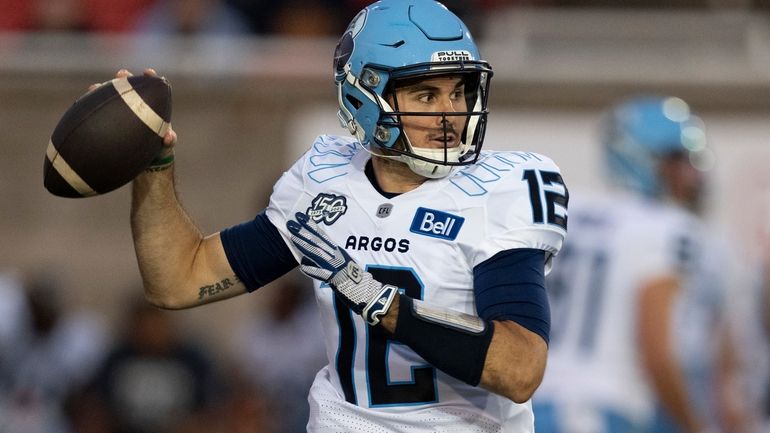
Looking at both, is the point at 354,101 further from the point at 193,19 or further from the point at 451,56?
the point at 193,19

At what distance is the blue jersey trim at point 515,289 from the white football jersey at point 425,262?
3 cm

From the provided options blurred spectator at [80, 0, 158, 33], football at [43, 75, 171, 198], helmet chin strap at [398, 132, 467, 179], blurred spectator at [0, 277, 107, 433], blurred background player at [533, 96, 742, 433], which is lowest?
blurred spectator at [0, 277, 107, 433]

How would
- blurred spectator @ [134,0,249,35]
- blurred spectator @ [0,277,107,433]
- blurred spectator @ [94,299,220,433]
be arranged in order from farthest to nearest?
blurred spectator @ [134,0,249,35] → blurred spectator @ [0,277,107,433] → blurred spectator @ [94,299,220,433]

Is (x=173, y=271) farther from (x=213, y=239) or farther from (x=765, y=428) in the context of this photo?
(x=765, y=428)

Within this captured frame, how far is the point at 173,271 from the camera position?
12.7 feet

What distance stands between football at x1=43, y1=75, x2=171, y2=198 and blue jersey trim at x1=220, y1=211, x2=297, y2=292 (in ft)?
1.11

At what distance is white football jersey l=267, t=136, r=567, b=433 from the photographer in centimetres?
342

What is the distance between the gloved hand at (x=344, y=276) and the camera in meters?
3.16

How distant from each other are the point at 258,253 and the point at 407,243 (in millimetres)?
546

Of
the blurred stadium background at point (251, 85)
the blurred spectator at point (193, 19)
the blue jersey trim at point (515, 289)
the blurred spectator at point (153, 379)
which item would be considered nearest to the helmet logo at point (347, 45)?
the blue jersey trim at point (515, 289)

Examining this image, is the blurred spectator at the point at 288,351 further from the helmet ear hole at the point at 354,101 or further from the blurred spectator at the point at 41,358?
the helmet ear hole at the point at 354,101

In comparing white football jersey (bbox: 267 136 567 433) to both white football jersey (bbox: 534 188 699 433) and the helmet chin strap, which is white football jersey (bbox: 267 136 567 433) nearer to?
the helmet chin strap

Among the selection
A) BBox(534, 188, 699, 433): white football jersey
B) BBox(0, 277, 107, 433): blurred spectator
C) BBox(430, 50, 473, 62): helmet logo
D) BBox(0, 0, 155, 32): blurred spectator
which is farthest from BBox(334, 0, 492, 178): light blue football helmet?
BBox(0, 0, 155, 32): blurred spectator

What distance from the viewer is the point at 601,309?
17.9 feet
